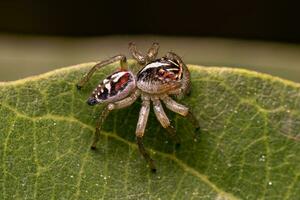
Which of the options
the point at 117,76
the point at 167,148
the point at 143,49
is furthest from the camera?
the point at 143,49

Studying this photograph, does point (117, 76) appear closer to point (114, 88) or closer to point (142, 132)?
point (114, 88)

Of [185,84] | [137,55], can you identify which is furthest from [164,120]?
[137,55]

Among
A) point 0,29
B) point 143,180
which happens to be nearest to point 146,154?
point 143,180

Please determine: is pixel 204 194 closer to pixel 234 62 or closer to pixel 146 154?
pixel 146 154

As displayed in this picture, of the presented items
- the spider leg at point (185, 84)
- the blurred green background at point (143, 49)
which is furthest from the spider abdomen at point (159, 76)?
the blurred green background at point (143, 49)

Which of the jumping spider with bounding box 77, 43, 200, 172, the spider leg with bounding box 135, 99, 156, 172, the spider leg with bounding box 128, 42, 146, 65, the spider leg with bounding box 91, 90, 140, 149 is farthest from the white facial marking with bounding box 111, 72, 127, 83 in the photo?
the spider leg with bounding box 128, 42, 146, 65

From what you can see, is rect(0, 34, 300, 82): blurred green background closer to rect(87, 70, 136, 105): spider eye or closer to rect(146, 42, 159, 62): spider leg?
rect(146, 42, 159, 62): spider leg

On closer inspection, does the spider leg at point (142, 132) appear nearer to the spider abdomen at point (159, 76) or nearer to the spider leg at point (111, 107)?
the spider leg at point (111, 107)
